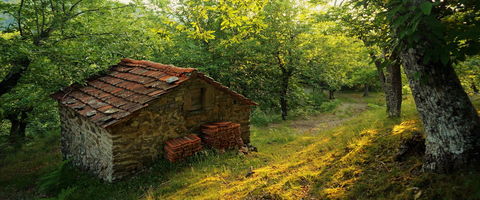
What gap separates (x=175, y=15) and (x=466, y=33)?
15544mm

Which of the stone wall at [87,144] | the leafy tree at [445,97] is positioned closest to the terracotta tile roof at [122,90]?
the stone wall at [87,144]

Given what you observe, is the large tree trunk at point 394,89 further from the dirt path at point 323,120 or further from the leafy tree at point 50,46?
the leafy tree at point 50,46

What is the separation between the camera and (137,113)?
23.3 feet

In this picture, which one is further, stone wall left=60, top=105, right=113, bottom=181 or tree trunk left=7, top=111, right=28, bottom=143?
tree trunk left=7, top=111, right=28, bottom=143

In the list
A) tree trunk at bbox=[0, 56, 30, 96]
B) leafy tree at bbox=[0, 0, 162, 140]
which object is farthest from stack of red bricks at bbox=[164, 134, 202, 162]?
tree trunk at bbox=[0, 56, 30, 96]

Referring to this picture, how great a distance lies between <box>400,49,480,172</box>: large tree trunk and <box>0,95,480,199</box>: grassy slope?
227mm

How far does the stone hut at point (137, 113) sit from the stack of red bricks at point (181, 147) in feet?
0.81

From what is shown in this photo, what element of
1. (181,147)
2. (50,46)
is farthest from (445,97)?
(50,46)

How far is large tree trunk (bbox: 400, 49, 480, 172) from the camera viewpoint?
10.2 ft

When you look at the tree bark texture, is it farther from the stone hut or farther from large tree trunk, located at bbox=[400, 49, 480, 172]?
the stone hut

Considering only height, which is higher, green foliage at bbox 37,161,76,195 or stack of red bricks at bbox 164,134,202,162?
stack of red bricks at bbox 164,134,202,162

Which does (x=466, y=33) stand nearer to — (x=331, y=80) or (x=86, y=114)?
(x=86, y=114)

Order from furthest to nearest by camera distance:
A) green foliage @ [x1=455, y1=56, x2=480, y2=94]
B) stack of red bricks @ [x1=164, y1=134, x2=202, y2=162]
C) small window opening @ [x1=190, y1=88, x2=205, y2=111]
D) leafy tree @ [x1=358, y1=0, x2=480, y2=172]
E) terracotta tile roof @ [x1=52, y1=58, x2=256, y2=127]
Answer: small window opening @ [x1=190, y1=88, x2=205, y2=111] < stack of red bricks @ [x1=164, y1=134, x2=202, y2=162] < terracotta tile roof @ [x1=52, y1=58, x2=256, y2=127] < green foliage @ [x1=455, y1=56, x2=480, y2=94] < leafy tree @ [x1=358, y1=0, x2=480, y2=172]

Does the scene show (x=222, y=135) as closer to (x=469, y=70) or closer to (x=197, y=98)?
(x=197, y=98)
